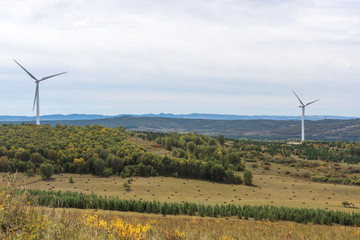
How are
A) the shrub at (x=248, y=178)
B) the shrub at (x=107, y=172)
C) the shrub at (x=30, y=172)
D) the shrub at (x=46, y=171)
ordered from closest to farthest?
the shrub at (x=46, y=171) < the shrub at (x=30, y=172) < the shrub at (x=248, y=178) < the shrub at (x=107, y=172)

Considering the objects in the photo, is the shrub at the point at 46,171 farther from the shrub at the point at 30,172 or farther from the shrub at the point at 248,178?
the shrub at the point at 248,178

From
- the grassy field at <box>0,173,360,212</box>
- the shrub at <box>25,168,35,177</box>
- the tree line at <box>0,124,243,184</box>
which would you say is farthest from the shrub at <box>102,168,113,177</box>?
the shrub at <box>25,168,35,177</box>

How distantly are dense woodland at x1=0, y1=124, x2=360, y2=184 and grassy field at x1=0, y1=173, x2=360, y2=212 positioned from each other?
462 cm

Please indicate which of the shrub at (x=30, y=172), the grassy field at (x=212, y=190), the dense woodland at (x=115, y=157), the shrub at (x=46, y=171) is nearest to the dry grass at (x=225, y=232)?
the grassy field at (x=212, y=190)

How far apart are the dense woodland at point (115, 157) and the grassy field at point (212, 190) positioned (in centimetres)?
462

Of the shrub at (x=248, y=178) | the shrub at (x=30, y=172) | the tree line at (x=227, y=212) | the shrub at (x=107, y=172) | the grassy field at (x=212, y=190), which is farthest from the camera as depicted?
the shrub at (x=107, y=172)

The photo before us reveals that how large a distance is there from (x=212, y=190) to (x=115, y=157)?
31658 mm

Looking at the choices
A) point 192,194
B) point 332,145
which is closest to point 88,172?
point 192,194

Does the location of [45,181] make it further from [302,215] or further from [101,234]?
[101,234]

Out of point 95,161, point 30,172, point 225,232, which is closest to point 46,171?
point 30,172

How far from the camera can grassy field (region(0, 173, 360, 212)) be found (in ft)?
215

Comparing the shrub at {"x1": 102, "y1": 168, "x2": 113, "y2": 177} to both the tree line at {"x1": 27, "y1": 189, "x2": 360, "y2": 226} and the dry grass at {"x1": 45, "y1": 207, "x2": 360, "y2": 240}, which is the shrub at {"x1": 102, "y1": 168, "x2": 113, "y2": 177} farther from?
the dry grass at {"x1": 45, "y1": 207, "x2": 360, "y2": 240}

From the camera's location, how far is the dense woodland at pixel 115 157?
8981 cm

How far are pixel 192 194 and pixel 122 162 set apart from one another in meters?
29.6
